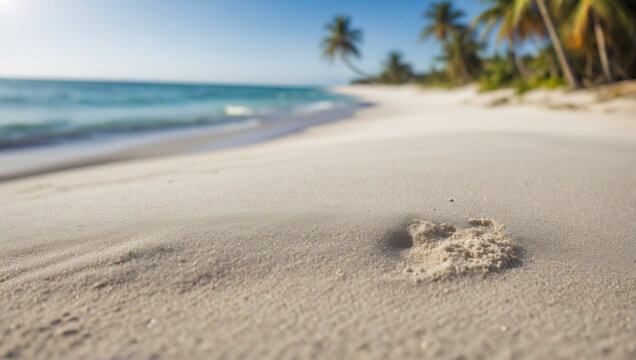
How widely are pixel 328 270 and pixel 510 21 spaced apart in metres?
15.7

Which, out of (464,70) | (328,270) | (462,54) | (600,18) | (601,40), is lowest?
(328,270)

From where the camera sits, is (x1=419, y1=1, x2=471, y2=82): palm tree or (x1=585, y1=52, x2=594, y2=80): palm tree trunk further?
(x1=419, y1=1, x2=471, y2=82): palm tree

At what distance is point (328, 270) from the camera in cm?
125

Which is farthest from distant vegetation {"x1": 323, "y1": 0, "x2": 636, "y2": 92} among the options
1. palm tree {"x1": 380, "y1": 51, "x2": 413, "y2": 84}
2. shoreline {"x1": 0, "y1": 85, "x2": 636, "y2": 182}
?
palm tree {"x1": 380, "y1": 51, "x2": 413, "y2": 84}

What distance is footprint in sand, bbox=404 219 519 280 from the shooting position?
1.24 m

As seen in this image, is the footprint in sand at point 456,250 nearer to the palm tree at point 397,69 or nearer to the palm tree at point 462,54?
the palm tree at point 462,54

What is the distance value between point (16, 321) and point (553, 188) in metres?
2.69

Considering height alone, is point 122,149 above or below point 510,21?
below

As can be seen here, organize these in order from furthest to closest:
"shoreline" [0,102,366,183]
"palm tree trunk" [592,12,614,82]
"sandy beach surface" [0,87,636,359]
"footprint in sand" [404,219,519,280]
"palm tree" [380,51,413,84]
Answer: "palm tree" [380,51,413,84]
"palm tree trunk" [592,12,614,82]
"shoreline" [0,102,366,183]
"footprint in sand" [404,219,519,280]
"sandy beach surface" [0,87,636,359]

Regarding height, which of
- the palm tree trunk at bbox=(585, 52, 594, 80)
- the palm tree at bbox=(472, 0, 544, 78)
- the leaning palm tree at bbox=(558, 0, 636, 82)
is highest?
the palm tree at bbox=(472, 0, 544, 78)

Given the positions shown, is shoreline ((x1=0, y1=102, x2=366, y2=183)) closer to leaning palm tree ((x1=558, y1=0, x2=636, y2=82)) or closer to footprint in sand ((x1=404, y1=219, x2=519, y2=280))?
footprint in sand ((x1=404, y1=219, x2=519, y2=280))

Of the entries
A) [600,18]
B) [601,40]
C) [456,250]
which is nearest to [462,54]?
[600,18]

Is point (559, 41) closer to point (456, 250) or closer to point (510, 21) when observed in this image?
point (510, 21)

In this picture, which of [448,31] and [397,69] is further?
[397,69]
